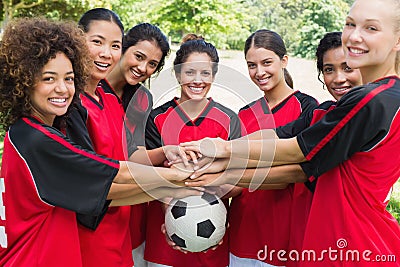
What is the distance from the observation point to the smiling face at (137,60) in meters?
4.12

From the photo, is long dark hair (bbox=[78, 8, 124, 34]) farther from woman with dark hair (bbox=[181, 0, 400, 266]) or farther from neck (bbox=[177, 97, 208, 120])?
woman with dark hair (bbox=[181, 0, 400, 266])

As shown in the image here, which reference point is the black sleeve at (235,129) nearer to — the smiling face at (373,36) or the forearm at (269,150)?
the forearm at (269,150)

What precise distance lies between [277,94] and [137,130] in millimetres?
1109

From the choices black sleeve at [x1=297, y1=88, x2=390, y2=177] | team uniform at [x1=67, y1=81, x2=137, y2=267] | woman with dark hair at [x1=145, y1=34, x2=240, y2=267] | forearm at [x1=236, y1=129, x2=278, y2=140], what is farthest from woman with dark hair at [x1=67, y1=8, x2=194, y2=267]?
black sleeve at [x1=297, y1=88, x2=390, y2=177]

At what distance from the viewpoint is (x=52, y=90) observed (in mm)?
2688

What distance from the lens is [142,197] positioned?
310 centimetres

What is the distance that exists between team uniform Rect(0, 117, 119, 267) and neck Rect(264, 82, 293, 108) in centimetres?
150

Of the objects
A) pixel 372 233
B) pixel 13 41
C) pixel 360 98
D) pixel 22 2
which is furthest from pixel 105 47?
pixel 22 2

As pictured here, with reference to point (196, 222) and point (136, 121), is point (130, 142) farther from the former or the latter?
point (196, 222)

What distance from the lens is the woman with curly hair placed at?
255 cm

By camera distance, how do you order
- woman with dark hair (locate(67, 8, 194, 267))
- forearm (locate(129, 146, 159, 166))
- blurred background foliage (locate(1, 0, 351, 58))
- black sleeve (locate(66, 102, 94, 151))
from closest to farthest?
1. black sleeve (locate(66, 102, 94, 151))
2. woman with dark hair (locate(67, 8, 194, 267))
3. forearm (locate(129, 146, 159, 166))
4. blurred background foliage (locate(1, 0, 351, 58))

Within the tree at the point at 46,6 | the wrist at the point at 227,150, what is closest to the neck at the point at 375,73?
the wrist at the point at 227,150

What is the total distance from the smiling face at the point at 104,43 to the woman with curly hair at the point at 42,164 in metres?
0.78

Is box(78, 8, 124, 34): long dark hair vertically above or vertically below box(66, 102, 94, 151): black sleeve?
above
